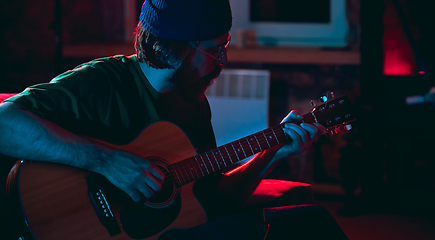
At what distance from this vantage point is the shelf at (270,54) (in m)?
2.99

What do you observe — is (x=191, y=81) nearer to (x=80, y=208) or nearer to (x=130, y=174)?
(x=130, y=174)

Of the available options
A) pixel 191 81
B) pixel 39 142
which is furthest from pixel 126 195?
pixel 191 81

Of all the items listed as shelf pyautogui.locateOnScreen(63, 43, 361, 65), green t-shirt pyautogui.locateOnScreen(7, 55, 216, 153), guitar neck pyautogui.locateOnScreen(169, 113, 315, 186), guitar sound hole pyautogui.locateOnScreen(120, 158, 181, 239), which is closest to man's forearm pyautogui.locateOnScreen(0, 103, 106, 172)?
green t-shirt pyautogui.locateOnScreen(7, 55, 216, 153)

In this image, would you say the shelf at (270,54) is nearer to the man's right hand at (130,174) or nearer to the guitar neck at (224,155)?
the guitar neck at (224,155)

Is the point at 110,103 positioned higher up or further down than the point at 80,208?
higher up

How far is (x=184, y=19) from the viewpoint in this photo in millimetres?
1279

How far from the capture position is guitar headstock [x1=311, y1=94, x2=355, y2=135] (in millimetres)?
1312

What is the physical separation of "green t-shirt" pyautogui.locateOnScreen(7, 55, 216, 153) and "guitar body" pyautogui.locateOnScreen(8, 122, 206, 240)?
0.14 m

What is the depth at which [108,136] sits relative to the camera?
1310 millimetres

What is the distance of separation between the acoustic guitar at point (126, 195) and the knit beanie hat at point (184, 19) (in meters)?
0.36

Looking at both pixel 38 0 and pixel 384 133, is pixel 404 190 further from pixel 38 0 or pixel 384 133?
pixel 38 0

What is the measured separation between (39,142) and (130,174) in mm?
298

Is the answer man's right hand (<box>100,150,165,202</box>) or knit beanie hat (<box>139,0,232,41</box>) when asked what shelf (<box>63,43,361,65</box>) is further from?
man's right hand (<box>100,150,165,202</box>)

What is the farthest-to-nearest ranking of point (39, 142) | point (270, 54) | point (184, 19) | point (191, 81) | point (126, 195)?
point (270, 54) → point (191, 81) → point (184, 19) → point (126, 195) → point (39, 142)
